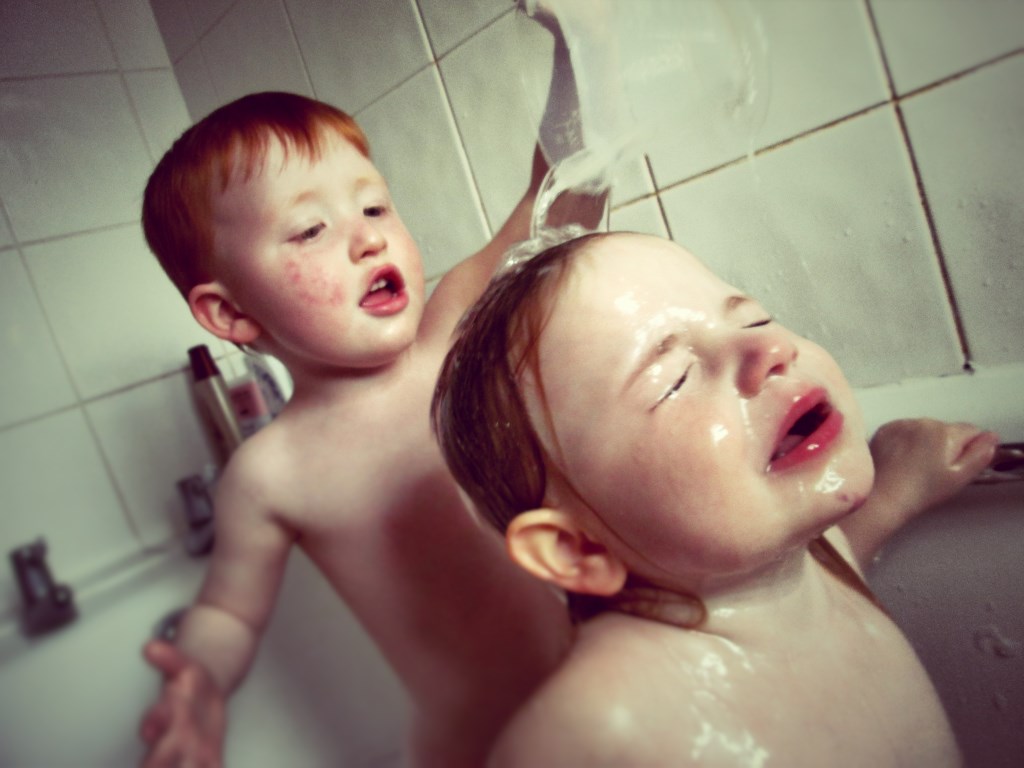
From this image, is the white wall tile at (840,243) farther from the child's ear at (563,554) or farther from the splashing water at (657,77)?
the child's ear at (563,554)

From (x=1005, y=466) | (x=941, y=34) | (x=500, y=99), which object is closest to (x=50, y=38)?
(x=500, y=99)

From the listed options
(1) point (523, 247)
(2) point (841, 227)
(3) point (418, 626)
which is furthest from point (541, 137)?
(3) point (418, 626)

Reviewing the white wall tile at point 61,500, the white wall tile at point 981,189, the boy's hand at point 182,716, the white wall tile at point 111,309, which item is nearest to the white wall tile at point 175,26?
the white wall tile at point 111,309

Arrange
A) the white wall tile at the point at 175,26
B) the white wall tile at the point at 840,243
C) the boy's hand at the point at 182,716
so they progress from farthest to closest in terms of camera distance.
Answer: the white wall tile at the point at 840,243, the white wall tile at the point at 175,26, the boy's hand at the point at 182,716

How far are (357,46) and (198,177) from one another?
16cm

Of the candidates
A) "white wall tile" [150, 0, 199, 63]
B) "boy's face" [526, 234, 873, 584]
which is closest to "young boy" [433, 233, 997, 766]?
"boy's face" [526, 234, 873, 584]

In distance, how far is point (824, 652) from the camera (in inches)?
16.4

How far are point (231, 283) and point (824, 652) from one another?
0.39 meters

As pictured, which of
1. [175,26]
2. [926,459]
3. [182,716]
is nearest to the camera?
[182,716]

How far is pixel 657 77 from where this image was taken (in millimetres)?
488

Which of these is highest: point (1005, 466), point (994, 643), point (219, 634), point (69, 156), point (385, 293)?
point (69, 156)

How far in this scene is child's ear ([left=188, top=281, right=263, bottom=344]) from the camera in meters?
0.38

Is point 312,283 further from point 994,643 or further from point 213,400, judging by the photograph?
point 994,643

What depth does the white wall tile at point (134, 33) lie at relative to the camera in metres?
0.38
